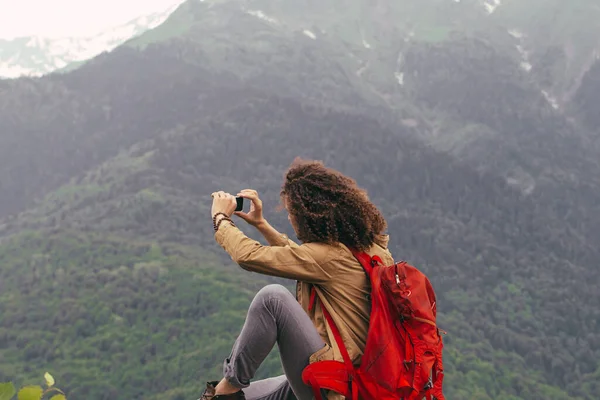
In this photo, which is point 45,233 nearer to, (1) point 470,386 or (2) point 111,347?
(2) point 111,347

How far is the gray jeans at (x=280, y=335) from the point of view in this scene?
5.48 metres

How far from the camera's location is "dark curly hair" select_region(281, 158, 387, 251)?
5.55 metres

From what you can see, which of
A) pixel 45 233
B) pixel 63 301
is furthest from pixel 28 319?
pixel 45 233

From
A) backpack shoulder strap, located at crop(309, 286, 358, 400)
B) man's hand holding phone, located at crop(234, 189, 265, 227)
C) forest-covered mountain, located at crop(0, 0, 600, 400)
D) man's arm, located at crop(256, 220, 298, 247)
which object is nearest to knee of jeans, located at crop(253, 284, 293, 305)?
backpack shoulder strap, located at crop(309, 286, 358, 400)

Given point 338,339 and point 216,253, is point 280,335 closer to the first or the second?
point 338,339

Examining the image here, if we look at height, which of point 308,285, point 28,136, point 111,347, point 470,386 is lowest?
point 28,136

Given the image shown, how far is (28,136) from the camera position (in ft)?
652

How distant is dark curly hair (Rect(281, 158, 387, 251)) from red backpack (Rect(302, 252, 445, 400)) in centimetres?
37

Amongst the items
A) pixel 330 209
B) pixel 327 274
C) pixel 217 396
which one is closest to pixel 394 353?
pixel 327 274

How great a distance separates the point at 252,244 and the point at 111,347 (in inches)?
4535

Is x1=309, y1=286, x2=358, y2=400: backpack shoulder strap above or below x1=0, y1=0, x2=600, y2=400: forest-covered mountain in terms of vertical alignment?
above

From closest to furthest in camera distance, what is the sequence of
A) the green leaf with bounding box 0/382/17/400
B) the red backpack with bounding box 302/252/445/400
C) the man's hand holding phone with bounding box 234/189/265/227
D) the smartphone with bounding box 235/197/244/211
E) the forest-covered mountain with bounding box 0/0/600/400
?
the green leaf with bounding box 0/382/17/400, the red backpack with bounding box 302/252/445/400, the smartphone with bounding box 235/197/244/211, the man's hand holding phone with bounding box 234/189/265/227, the forest-covered mountain with bounding box 0/0/600/400

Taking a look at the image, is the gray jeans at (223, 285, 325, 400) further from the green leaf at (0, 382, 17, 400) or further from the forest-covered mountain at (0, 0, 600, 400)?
the forest-covered mountain at (0, 0, 600, 400)

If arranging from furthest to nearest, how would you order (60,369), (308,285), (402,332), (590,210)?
1. (590,210)
2. (60,369)
3. (308,285)
4. (402,332)
